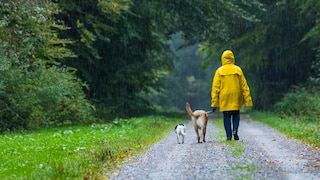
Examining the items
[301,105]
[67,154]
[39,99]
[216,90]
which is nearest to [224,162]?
[67,154]

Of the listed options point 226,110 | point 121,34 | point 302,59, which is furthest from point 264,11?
point 226,110

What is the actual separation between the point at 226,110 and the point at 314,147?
7.51 feet

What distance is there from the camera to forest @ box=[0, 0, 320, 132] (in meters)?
21.7

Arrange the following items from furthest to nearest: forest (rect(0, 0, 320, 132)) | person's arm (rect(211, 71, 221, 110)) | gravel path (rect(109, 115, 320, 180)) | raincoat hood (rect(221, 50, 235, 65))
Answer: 1. forest (rect(0, 0, 320, 132))
2. person's arm (rect(211, 71, 221, 110))
3. raincoat hood (rect(221, 50, 235, 65))
4. gravel path (rect(109, 115, 320, 180))

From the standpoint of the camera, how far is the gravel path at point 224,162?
9.63 m

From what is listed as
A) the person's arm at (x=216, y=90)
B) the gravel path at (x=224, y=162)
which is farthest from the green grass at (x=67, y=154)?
the person's arm at (x=216, y=90)

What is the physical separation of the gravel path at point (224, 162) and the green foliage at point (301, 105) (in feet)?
36.5

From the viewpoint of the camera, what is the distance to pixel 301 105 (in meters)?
29.2

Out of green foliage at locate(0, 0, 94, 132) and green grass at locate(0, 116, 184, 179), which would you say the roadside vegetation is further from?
green foliage at locate(0, 0, 94, 132)

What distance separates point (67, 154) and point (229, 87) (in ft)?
14.8

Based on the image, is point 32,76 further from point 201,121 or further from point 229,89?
point 229,89

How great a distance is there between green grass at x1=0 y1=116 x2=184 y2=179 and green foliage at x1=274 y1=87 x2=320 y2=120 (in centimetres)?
978

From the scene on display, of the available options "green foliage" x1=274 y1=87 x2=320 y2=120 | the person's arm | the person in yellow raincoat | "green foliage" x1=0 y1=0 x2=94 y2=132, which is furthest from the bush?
"green foliage" x1=274 y1=87 x2=320 y2=120

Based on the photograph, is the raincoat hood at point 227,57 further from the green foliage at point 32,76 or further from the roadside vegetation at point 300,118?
the green foliage at point 32,76
